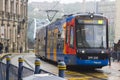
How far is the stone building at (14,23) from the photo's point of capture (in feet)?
258

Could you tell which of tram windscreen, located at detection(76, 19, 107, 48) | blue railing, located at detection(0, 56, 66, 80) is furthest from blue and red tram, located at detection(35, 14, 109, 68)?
blue railing, located at detection(0, 56, 66, 80)

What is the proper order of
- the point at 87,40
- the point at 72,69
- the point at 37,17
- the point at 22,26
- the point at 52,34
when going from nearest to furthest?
the point at 87,40 → the point at 72,69 → the point at 52,34 → the point at 22,26 → the point at 37,17

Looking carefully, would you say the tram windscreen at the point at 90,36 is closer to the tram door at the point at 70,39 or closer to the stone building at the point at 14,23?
the tram door at the point at 70,39

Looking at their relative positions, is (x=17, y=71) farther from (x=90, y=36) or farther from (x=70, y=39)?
(x=70, y=39)

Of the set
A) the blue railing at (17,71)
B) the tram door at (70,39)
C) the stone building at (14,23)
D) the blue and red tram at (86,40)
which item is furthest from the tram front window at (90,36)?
the stone building at (14,23)

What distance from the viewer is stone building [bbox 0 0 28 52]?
258ft

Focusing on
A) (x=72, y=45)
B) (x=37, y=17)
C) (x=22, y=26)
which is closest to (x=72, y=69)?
(x=72, y=45)

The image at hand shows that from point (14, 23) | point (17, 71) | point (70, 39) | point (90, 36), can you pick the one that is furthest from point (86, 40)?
point (14, 23)

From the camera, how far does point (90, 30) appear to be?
76.8ft

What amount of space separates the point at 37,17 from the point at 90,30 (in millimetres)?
113311

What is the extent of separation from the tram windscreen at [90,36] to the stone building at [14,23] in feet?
170

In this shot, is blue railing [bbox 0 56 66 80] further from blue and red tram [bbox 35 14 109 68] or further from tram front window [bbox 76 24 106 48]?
tram front window [bbox 76 24 106 48]

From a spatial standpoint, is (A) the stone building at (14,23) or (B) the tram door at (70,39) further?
(A) the stone building at (14,23)

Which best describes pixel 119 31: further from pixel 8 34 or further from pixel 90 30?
pixel 90 30
